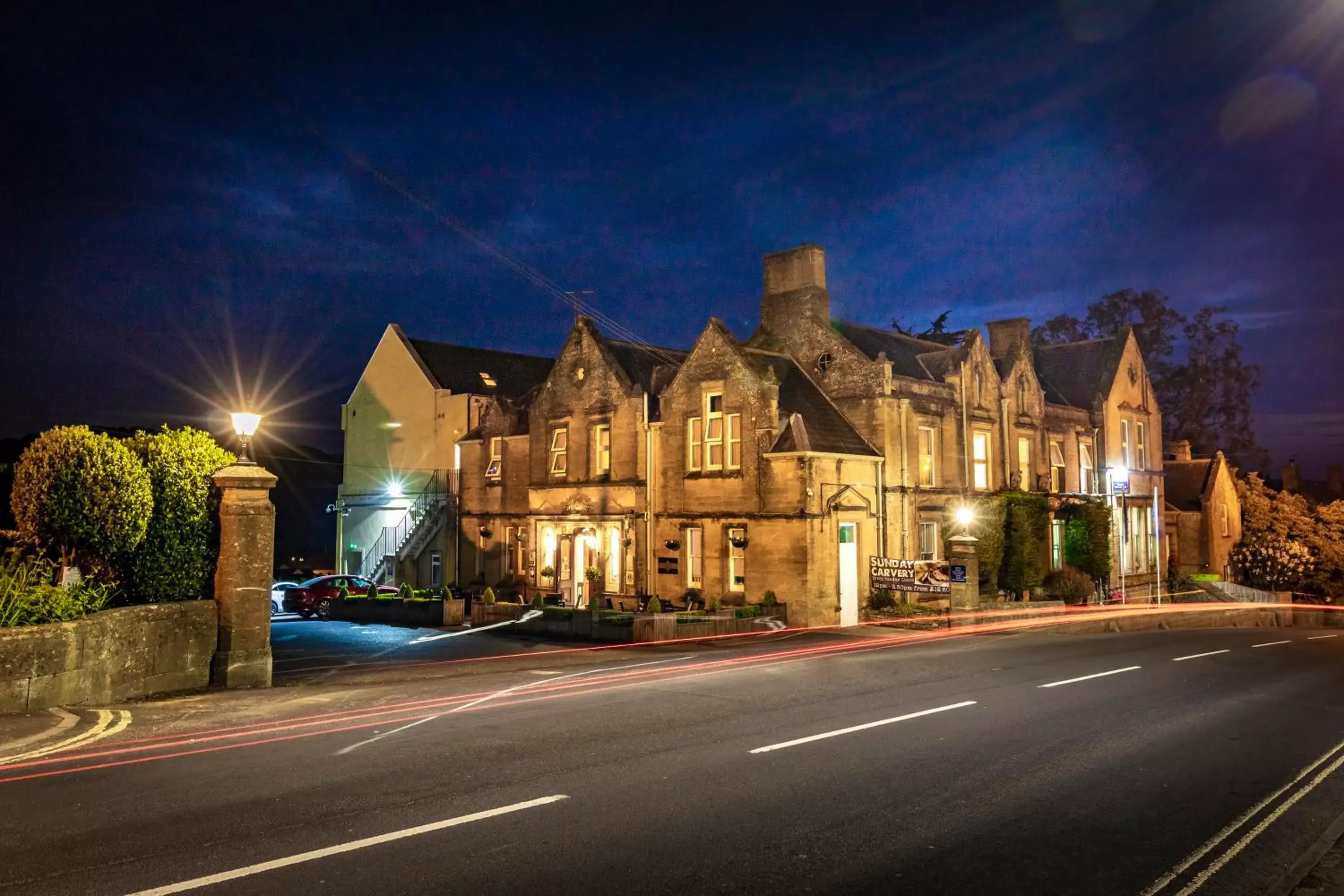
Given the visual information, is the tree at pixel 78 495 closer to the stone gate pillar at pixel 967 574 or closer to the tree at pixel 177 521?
the tree at pixel 177 521

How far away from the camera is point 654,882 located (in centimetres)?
636

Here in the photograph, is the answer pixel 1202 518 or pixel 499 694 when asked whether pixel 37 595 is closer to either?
pixel 499 694

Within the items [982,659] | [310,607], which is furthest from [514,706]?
[310,607]

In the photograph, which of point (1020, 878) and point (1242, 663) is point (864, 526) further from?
point (1020, 878)

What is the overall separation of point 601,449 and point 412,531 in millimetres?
12768

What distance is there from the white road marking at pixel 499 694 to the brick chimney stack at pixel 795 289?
17.0 m

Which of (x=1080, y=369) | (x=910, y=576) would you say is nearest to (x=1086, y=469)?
(x=1080, y=369)

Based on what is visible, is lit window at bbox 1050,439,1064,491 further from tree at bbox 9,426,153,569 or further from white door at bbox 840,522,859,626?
tree at bbox 9,426,153,569

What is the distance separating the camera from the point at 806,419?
29453 millimetres

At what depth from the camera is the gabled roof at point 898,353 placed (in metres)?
33.6

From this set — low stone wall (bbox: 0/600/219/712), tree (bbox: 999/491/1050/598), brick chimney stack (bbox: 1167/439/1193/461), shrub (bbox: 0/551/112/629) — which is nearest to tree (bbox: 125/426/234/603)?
low stone wall (bbox: 0/600/219/712)

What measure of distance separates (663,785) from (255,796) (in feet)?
11.9

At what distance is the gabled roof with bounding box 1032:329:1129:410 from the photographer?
4169 centimetres

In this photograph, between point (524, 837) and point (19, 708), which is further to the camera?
point (19, 708)
